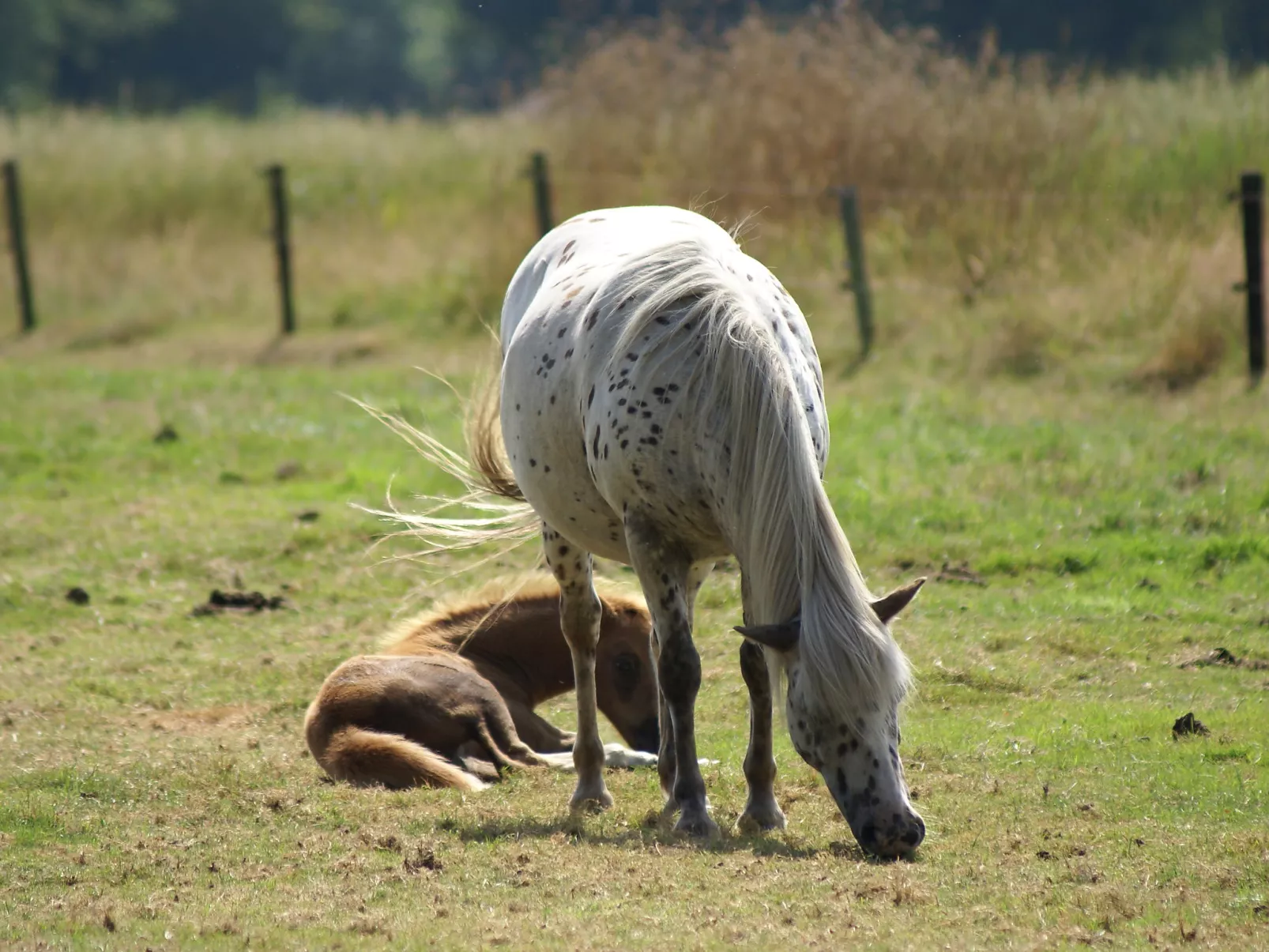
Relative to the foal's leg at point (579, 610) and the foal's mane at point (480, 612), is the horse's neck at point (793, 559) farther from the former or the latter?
the foal's mane at point (480, 612)

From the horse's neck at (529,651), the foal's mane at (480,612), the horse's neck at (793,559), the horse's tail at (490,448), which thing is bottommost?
the horse's neck at (529,651)

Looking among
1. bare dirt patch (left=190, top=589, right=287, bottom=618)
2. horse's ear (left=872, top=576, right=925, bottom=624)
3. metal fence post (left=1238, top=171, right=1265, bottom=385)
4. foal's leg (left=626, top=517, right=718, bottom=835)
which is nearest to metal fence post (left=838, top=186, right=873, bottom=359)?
metal fence post (left=1238, top=171, right=1265, bottom=385)

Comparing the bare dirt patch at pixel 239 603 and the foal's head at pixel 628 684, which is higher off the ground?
the foal's head at pixel 628 684

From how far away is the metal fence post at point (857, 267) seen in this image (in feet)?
38.3

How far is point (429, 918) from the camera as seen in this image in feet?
11.9

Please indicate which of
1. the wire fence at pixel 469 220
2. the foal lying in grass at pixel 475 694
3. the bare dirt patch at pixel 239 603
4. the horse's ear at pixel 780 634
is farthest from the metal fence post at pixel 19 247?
the horse's ear at pixel 780 634

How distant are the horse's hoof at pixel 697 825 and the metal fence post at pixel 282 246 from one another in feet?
36.6

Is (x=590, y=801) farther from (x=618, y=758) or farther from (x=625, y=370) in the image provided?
(x=625, y=370)

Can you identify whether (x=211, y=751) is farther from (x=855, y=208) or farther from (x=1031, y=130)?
(x=1031, y=130)

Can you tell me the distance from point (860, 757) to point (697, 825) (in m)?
0.69

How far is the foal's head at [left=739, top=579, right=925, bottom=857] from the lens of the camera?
151 inches

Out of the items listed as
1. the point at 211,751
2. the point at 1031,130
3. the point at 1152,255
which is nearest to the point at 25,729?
the point at 211,751

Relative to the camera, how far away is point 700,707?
19.4ft

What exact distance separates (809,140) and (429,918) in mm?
10840
